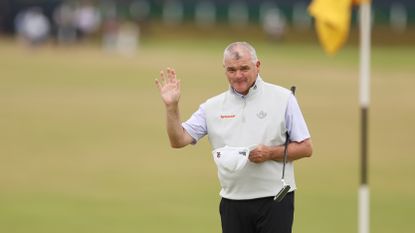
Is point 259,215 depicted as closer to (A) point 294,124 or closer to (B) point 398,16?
(A) point 294,124

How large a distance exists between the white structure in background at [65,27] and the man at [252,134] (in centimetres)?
5259

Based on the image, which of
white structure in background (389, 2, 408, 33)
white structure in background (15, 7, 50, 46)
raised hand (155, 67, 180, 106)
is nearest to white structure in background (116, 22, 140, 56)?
white structure in background (15, 7, 50, 46)

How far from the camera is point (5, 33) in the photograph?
6469cm

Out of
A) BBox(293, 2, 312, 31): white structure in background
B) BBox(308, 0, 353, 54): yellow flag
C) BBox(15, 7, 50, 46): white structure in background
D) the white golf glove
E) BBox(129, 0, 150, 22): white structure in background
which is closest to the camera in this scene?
the white golf glove

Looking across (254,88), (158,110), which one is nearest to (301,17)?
(158,110)

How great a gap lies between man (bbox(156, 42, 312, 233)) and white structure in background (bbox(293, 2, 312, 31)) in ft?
180

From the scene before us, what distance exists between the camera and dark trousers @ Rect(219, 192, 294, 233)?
7.78 meters

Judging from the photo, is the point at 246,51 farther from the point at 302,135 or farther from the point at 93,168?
the point at 93,168

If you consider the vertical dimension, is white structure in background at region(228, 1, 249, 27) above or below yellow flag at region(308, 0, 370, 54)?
above

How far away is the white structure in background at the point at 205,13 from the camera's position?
214ft

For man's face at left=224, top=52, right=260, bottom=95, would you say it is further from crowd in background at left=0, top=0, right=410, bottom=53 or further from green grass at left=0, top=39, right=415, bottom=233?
crowd in background at left=0, top=0, right=410, bottom=53

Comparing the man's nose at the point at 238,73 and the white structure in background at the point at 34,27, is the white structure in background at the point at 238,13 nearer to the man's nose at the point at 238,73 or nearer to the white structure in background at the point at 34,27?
the white structure in background at the point at 34,27

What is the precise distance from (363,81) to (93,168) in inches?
350

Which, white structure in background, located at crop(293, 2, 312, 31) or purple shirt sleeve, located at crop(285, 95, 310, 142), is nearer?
purple shirt sleeve, located at crop(285, 95, 310, 142)
